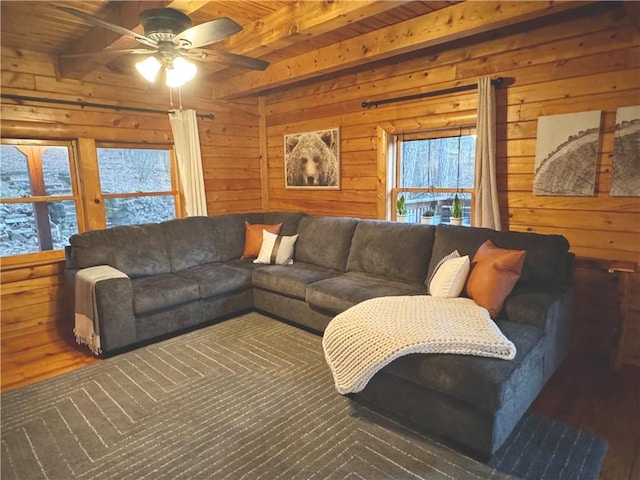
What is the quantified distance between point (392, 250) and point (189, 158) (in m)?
2.61

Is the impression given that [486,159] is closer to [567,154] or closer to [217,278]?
[567,154]

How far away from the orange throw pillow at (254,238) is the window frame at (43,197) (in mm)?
1641

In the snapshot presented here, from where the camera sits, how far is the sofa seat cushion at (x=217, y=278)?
135 inches

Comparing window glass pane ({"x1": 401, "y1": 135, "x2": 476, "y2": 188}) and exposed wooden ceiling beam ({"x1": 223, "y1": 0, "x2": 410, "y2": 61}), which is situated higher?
exposed wooden ceiling beam ({"x1": 223, "y1": 0, "x2": 410, "y2": 61})

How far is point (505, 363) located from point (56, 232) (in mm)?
4004

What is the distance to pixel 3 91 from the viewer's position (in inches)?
129

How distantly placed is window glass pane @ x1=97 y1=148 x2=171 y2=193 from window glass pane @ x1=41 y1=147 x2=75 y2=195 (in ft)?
0.96

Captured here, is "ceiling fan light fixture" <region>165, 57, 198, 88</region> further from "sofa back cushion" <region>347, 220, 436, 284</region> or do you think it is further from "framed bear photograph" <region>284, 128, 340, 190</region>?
"framed bear photograph" <region>284, 128, 340, 190</region>

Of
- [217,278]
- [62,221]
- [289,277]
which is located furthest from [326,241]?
[62,221]

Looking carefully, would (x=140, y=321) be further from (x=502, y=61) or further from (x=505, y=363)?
(x=502, y=61)

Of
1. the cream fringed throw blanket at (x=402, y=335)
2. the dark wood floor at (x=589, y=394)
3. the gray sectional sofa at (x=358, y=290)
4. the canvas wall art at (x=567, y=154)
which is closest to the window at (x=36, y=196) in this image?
the gray sectional sofa at (x=358, y=290)

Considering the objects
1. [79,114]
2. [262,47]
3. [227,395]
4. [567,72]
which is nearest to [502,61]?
[567,72]

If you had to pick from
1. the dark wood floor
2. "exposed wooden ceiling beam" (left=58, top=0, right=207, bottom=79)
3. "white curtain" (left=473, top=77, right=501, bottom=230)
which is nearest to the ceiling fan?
"exposed wooden ceiling beam" (left=58, top=0, right=207, bottom=79)

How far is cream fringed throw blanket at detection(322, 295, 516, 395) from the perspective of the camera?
1.94 metres
